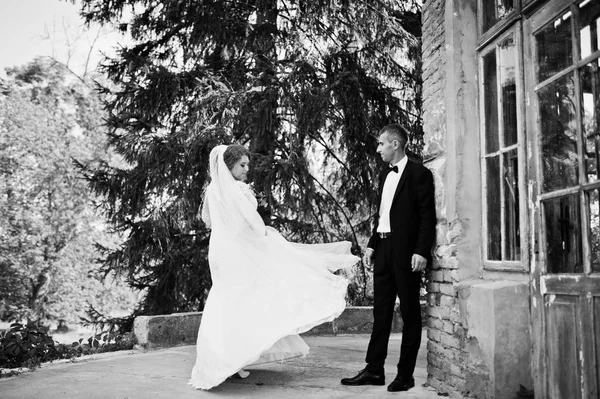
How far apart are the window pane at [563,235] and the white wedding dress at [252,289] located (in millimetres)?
1804

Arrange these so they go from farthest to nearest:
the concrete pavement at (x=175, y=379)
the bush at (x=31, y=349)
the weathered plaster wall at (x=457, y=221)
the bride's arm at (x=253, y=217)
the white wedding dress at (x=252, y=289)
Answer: the bush at (x=31, y=349) < the bride's arm at (x=253, y=217) < the white wedding dress at (x=252, y=289) < the concrete pavement at (x=175, y=379) < the weathered plaster wall at (x=457, y=221)

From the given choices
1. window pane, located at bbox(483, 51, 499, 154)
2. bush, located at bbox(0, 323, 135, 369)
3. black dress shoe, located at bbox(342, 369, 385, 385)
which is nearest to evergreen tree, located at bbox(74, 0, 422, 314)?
bush, located at bbox(0, 323, 135, 369)

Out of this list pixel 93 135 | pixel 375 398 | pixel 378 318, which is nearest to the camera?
pixel 375 398

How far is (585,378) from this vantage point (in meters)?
2.71

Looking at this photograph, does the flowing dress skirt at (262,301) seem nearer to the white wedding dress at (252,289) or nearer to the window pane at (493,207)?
the white wedding dress at (252,289)

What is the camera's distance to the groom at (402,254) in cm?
407

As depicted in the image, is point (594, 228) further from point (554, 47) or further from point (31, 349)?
point (31, 349)

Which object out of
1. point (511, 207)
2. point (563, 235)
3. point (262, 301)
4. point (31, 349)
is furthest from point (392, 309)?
point (31, 349)

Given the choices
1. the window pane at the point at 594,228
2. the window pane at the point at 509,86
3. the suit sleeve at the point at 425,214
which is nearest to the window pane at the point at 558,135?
the window pane at the point at 594,228

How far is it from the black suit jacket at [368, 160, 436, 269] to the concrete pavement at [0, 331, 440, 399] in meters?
1.08

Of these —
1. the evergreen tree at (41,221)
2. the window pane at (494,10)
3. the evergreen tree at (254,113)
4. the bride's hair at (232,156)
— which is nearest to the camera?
the window pane at (494,10)

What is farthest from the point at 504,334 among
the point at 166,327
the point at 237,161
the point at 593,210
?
the point at 166,327

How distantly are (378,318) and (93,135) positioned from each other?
61.6ft

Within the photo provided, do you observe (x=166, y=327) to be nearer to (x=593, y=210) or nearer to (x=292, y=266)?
(x=292, y=266)
